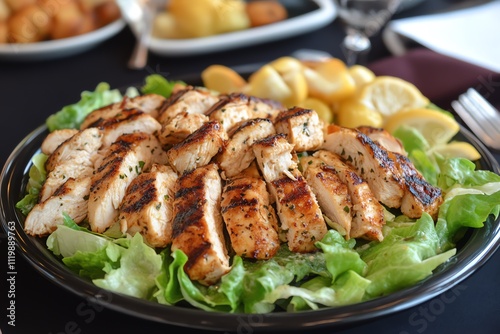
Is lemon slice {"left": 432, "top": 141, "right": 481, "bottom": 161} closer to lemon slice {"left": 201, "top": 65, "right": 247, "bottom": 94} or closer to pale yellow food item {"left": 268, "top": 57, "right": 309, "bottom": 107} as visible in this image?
pale yellow food item {"left": 268, "top": 57, "right": 309, "bottom": 107}

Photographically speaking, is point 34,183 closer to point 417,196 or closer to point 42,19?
point 417,196

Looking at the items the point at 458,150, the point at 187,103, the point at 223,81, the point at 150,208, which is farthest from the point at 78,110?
the point at 458,150

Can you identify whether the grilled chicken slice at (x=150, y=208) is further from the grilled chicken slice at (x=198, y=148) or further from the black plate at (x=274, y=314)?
the black plate at (x=274, y=314)

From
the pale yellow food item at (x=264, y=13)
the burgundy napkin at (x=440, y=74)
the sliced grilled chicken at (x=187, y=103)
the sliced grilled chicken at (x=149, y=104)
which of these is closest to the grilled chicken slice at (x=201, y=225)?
the sliced grilled chicken at (x=187, y=103)

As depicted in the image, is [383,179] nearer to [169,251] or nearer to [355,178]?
[355,178]

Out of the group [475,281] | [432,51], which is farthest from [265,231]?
[432,51]
